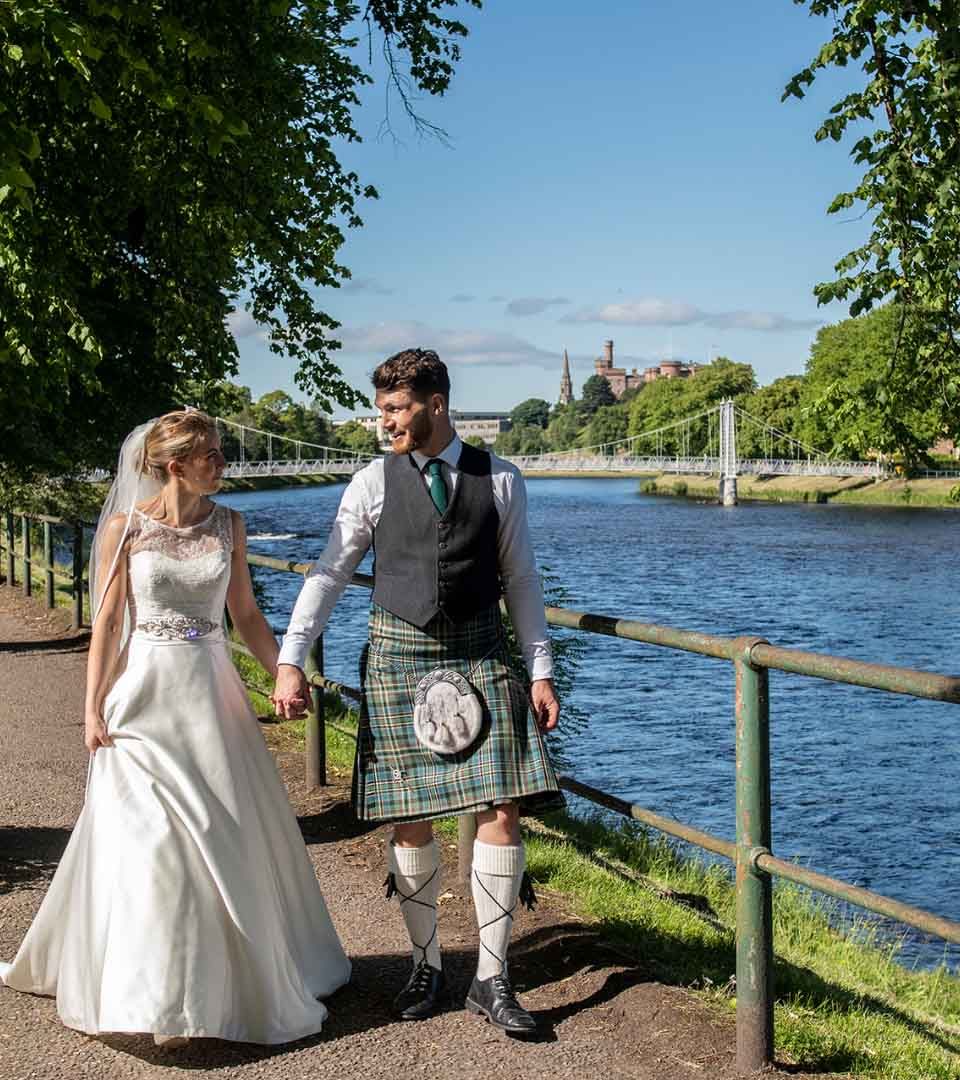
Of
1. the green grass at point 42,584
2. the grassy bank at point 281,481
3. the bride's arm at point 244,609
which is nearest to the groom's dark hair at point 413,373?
the bride's arm at point 244,609

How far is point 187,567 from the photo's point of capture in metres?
3.81

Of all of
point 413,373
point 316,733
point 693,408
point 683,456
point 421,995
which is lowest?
point 421,995

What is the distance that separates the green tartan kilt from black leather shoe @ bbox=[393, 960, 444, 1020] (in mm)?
458

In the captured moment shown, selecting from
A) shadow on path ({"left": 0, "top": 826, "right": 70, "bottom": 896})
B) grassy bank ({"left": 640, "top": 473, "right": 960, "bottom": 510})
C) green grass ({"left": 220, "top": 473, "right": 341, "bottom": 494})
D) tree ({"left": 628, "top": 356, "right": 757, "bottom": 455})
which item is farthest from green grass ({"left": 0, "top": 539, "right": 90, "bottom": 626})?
tree ({"left": 628, "top": 356, "right": 757, "bottom": 455})

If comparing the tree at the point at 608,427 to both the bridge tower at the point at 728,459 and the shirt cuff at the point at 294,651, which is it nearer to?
the bridge tower at the point at 728,459

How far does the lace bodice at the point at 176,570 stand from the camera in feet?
12.4

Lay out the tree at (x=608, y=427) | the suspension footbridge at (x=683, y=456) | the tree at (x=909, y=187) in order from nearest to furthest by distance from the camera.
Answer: the tree at (x=909, y=187) < the suspension footbridge at (x=683, y=456) < the tree at (x=608, y=427)

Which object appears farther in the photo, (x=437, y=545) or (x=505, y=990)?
(x=505, y=990)

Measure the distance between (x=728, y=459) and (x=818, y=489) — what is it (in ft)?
29.6

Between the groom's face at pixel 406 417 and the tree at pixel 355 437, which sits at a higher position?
the tree at pixel 355 437

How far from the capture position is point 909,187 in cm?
907

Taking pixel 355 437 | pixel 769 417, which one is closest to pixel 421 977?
pixel 769 417

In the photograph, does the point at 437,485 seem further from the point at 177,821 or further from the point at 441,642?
the point at 177,821

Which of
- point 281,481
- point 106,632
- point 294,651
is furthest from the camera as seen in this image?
point 281,481
